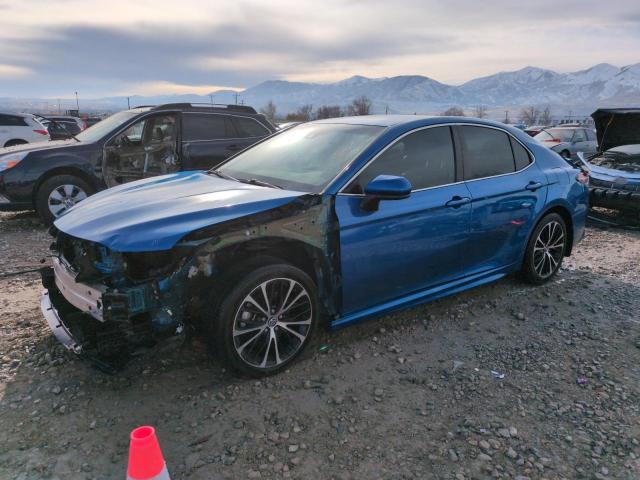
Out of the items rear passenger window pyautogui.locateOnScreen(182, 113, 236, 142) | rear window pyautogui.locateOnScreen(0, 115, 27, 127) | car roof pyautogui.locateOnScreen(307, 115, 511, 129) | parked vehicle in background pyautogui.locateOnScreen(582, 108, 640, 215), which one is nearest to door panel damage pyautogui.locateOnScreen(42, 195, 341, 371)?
car roof pyautogui.locateOnScreen(307, 115, 511, 129)

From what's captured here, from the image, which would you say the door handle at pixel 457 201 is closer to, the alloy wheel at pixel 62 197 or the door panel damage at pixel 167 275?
the door panel damage at pixel 167 275

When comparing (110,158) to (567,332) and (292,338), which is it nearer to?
(292,338)

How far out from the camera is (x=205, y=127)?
7.48m

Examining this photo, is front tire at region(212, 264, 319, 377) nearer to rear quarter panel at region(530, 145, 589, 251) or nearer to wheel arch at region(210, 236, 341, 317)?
wheel arch at region(210, 236, 341, 317)

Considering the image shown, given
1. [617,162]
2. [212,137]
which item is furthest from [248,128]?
[617,162]

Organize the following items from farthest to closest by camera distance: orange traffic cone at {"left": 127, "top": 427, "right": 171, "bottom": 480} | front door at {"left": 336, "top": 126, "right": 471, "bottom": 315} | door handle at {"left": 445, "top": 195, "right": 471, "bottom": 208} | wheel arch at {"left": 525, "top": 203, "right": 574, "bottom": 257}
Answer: wheel arch at {"left": 525, "top": 203, "right": 574, "bottom": 257}
door handle at {"left": 445, "top": 195, "right": 471, "bottom": 208}
front door at {"left": 336, "top": 126, "right": 471, "bottom": 315}
orange traffic cone at {"left": 127, "top": 427, "right": 171, "bottom": 480}

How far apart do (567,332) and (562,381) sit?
842 millimetres

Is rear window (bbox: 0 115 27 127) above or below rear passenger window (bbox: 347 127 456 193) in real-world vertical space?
above

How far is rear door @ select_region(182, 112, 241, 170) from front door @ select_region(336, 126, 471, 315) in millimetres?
4436

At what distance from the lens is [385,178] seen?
316 centimetres

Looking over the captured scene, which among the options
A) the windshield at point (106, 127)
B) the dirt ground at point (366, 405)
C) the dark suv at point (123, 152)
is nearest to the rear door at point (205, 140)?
the dark suv at point (123, 152)

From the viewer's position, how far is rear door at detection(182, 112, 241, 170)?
7.26 metres

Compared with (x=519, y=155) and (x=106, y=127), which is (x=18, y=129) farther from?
(x=519, y=155)

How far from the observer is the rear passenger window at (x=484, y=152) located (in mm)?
3967
